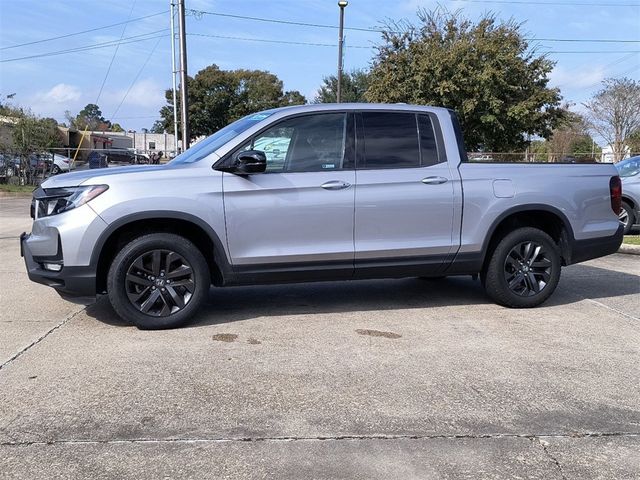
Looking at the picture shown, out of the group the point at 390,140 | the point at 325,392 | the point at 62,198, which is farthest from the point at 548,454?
the point at 62,198

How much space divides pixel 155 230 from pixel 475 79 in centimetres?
2373

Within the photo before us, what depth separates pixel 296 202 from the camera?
17.3 ft

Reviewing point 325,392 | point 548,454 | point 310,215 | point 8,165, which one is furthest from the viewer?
point 8,165

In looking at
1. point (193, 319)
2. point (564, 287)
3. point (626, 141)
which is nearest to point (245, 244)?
point (193, 319)

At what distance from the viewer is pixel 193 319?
551cm

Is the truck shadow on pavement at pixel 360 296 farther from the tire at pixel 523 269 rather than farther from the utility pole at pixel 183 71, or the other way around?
the utility pole at pixel 183 71

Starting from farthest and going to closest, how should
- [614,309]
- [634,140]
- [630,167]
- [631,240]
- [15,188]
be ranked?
[634,140] → [15,188] → [630,167] → [631,240] → [614,309]

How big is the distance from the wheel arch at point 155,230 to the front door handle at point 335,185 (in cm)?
107

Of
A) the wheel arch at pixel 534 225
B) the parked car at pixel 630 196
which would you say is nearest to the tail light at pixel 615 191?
the wheel arch at pixel 534 225

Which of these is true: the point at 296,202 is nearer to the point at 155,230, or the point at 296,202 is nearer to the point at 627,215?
the point at 155,230

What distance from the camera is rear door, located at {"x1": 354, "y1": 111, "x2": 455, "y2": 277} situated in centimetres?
546

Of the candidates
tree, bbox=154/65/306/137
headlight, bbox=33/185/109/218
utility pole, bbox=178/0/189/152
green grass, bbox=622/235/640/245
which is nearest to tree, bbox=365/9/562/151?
utility pole, bbox=178/0/189/152

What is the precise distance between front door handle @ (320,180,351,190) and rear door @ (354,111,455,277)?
0.45 ft

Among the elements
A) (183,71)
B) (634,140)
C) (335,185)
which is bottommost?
(335,185)
